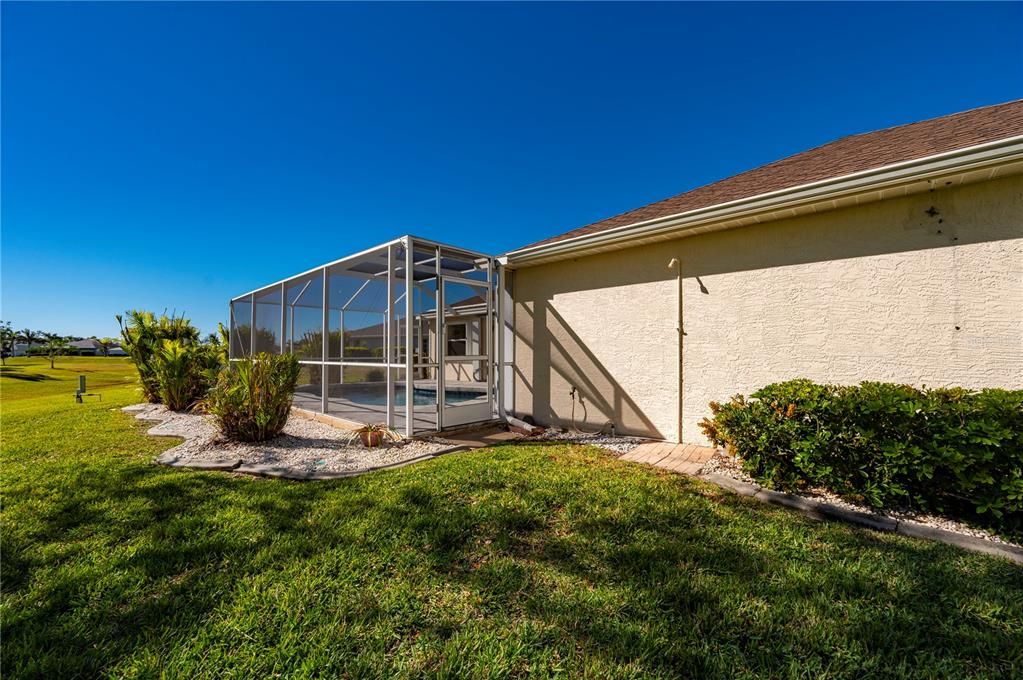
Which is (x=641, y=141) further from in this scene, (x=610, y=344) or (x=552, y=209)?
(x=610, y=344)

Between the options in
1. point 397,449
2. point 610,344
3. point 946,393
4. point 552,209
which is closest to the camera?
point 946,393

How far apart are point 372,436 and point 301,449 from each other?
1.15m

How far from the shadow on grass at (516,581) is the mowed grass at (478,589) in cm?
1

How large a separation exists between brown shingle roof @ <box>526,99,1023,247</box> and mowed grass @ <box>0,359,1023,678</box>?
4840 millimetres

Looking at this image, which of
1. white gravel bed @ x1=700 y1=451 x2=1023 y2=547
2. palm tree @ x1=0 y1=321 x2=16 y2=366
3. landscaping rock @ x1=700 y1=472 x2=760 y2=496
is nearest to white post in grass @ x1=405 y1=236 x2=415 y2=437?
landscaping rock @ x1=700 y1=472 x2=760 y2=496

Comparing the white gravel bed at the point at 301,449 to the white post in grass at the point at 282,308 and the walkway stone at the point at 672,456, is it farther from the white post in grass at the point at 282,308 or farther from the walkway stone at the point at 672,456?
Result: the white post in grass at the point at 282,308

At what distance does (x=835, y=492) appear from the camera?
4.24 meters

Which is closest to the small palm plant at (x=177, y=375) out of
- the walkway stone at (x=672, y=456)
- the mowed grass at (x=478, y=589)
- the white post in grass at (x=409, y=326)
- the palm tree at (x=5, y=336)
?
the white post in grass at (x=409, y=326)

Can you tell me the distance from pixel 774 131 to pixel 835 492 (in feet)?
35.5

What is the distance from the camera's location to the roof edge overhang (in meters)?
4.17

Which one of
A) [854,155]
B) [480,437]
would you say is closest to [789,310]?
[854,155]

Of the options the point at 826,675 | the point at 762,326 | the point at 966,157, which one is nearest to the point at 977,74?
the point at 966,157

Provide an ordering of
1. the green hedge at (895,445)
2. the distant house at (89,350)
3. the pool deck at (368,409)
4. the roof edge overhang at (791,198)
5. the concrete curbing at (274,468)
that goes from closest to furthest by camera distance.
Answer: the green hedge at (895,445) → the roof edge overhang at (791,198) → the concrete curbing at (274,468) → the pool deck at (368,409) → the distant house at (89,350)

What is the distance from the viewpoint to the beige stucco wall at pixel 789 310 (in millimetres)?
4504
